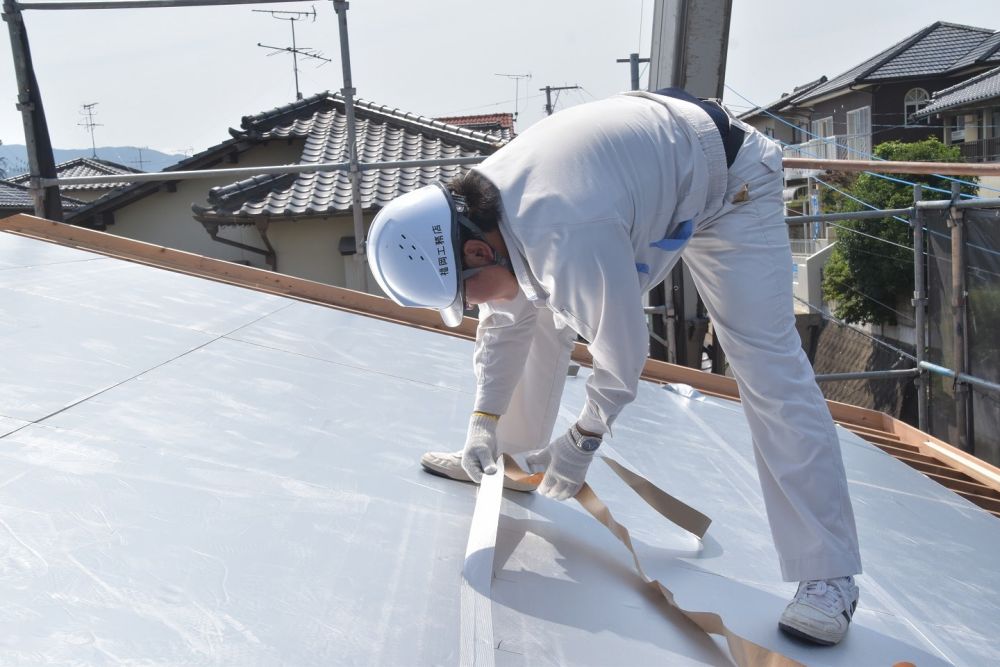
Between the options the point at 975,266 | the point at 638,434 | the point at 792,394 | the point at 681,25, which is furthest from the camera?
the point at 975,266

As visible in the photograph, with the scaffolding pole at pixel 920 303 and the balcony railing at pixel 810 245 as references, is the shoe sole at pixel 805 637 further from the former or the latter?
the balcony railing at pixel 810 245

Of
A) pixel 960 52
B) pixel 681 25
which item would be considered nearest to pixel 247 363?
pixel 681 25

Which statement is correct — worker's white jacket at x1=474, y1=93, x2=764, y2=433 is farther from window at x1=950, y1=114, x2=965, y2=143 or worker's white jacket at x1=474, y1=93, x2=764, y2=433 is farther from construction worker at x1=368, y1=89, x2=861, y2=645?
window at x1=950, y1=114, x2=965, y2=143

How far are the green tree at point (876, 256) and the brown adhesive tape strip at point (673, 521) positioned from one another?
1344 centimetres

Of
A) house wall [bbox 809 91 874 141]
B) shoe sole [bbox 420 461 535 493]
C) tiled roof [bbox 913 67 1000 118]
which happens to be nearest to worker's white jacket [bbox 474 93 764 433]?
shoe sole [bbox 420 461 535 493]

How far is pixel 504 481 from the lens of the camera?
174 centimetres

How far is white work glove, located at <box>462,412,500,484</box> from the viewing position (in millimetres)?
1642

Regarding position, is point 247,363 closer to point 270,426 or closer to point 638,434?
point 270,426

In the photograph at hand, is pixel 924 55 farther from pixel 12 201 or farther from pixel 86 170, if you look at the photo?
pixel 86 170

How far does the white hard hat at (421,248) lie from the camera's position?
1.50 m

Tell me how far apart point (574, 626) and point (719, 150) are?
856mm

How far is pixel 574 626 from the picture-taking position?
1224mm

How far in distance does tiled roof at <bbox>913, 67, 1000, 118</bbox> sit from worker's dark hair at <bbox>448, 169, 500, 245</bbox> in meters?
16.9

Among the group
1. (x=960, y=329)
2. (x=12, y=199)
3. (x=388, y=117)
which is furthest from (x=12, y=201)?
(x=960, y=329)
